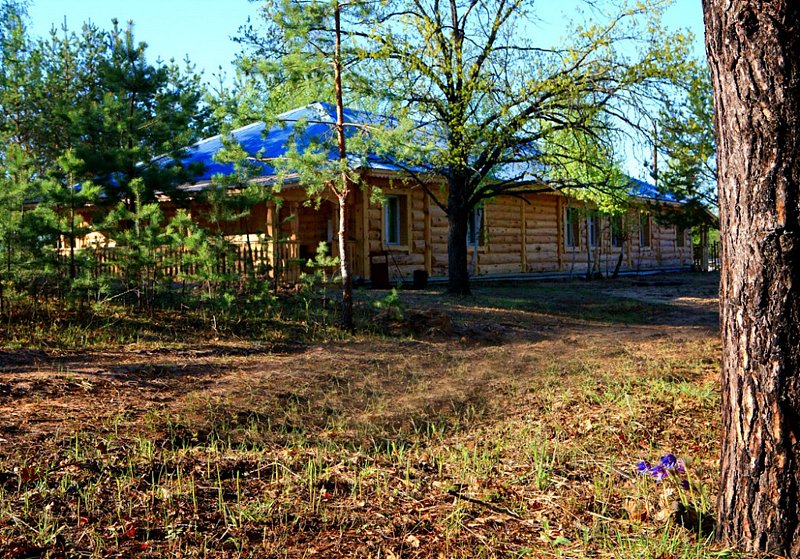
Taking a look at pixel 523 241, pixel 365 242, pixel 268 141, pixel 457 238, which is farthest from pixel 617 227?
pixel 268 141

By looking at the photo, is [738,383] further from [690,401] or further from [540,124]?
[540,124]

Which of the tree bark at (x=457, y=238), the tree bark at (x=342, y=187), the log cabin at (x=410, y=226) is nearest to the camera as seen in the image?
the tree bark at (x=342, y=187)

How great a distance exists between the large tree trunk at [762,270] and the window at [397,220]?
57.4ft

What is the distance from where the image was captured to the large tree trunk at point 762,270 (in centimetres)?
348

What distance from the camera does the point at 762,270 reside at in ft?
11.5

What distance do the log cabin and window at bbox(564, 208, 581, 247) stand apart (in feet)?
0.13

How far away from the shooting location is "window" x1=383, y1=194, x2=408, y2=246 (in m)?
21.1

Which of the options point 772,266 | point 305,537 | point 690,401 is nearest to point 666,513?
point 772,266

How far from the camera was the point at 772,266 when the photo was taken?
11.5ft

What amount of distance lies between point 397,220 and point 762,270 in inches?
708

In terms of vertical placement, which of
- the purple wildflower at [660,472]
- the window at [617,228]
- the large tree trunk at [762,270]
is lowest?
the purple wildflower at [660,472]

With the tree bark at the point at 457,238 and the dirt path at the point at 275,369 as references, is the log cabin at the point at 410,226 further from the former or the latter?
the dirt path at the point at 275,369

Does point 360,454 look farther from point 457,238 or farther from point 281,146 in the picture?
point 281,146

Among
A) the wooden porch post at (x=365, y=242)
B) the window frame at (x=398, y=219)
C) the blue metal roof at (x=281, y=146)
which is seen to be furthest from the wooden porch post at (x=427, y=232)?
the wooden porch post at (x=365, y=242)
